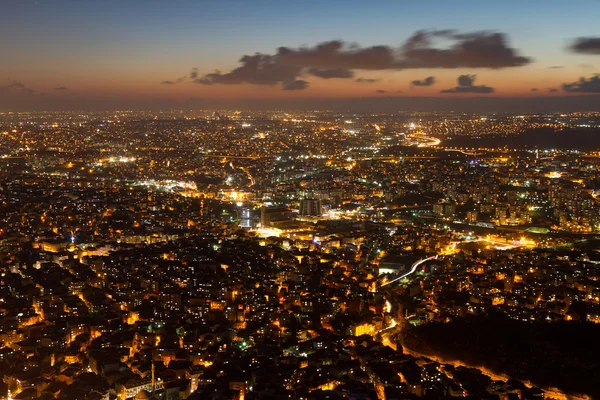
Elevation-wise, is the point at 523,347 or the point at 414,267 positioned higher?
the point at 414,267

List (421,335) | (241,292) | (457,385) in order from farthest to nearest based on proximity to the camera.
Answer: (241,292) → (421,335) → (457,385)

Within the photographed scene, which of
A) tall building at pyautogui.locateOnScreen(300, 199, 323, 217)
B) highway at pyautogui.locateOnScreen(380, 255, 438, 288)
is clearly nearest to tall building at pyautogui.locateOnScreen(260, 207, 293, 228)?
tall building at pyautogui.locateOnScreen(300, 199, 323, 217)

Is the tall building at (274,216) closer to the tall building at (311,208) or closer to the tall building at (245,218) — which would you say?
the tall building at (245,218)

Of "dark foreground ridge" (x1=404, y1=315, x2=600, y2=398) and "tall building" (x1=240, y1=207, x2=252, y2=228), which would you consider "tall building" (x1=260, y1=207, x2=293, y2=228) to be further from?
"dark foreground ridge" (x1=404, y1=315, x2=600, y2=398)

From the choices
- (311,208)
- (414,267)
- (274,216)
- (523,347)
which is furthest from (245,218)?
(523,347)

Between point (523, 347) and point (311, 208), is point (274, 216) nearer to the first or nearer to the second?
point (311, 208)

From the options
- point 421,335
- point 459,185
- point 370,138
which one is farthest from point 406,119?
point 421,335

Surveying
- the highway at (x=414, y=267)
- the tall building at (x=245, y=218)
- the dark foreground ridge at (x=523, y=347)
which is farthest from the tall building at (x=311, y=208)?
the dark foreground ridge at (x=523, y=347)

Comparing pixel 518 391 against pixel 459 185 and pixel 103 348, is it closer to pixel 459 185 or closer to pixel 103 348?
pixel 103 348
